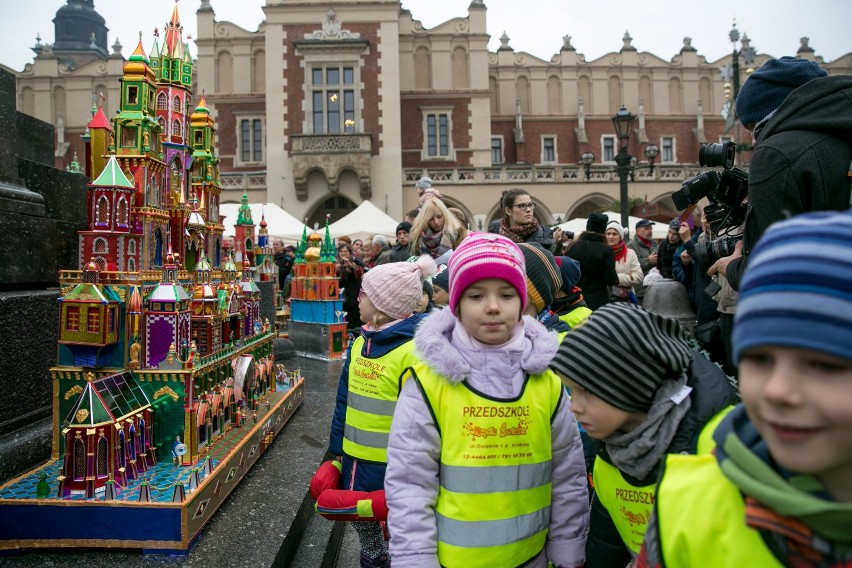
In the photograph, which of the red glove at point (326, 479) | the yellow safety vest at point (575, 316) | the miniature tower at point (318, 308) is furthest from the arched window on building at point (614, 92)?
the red glove at point (326, 479)

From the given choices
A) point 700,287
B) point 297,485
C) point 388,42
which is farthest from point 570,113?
point 297,485

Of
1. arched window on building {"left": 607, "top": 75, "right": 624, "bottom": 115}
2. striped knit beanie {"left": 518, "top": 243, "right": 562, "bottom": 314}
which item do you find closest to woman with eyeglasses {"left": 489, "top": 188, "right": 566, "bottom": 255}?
striped knit beanie {"left": 518, "top": 243, "right": 562, "bottom": 314}

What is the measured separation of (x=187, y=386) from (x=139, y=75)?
1.88m

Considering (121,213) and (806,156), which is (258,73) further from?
(806,156)

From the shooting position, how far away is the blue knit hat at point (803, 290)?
0.80 m

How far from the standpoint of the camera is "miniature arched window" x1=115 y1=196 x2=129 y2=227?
3.24m

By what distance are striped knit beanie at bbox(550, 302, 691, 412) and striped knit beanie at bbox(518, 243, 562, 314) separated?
1.18 meters

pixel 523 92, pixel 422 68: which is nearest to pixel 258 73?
pixel 422 68

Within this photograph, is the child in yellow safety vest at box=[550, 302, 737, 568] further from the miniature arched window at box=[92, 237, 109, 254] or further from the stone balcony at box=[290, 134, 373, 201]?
the stone balcony at box=[290, 134, 373, 201]

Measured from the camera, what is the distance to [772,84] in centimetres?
237

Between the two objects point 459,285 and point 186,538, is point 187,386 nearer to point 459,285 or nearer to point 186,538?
point 186,538

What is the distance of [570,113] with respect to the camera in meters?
32.9

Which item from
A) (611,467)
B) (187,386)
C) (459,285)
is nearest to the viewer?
(611,467)

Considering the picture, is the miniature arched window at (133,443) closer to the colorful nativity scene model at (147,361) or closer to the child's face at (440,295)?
the colorful nativity scene model at (147,361)
